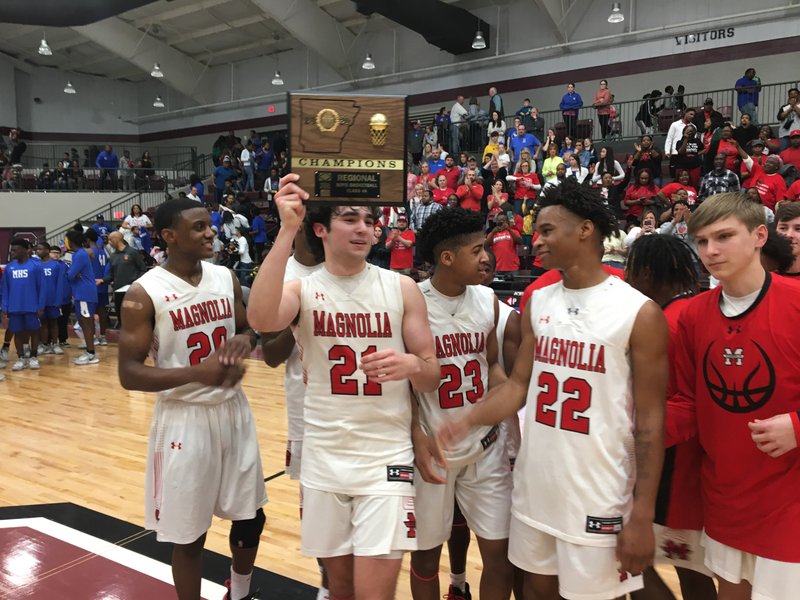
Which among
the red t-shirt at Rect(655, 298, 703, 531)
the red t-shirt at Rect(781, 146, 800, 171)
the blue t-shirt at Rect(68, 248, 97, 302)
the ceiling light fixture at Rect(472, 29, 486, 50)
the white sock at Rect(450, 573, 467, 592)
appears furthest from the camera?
the ceiling light fixture at Rect(472, 29, 486, 50)

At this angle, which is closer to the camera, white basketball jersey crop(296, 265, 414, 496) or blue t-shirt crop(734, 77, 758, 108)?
white basketball jersey crop(296, 265, 414, 496)

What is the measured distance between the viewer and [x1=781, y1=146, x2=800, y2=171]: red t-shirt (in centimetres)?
995

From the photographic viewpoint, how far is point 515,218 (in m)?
11.0

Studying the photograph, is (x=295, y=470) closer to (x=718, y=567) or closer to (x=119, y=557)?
(x=119, y=557)

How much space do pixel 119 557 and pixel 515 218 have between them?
8.56 meters

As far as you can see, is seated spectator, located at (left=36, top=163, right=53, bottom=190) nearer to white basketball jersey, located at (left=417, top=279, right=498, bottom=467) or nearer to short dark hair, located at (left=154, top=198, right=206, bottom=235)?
short dark hair, located at (left=154, top=198, right=206, bottom=235)

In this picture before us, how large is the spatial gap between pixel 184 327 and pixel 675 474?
213 centimetres

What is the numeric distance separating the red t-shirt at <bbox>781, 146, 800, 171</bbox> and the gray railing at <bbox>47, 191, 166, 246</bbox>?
58.6 feet

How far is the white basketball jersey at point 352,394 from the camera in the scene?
236 centimetres

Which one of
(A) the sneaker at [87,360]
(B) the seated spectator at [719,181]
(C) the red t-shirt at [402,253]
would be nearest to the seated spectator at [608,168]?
(B) the seated spectator at [719,181]

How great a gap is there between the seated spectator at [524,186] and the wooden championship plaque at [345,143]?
9271mm

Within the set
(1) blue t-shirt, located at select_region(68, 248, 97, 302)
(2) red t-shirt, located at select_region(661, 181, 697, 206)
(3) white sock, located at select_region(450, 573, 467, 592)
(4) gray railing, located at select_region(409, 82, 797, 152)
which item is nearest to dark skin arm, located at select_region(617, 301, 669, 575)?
(3) white sock, located at select_region(450, 573, 467, 592)

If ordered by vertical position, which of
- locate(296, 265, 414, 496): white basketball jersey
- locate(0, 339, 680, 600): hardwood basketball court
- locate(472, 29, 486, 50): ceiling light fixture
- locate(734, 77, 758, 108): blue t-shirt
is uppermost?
locate(472, 29, 486, 50): ceiling light fixture

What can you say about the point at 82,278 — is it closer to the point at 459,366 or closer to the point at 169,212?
the point at 169,212
